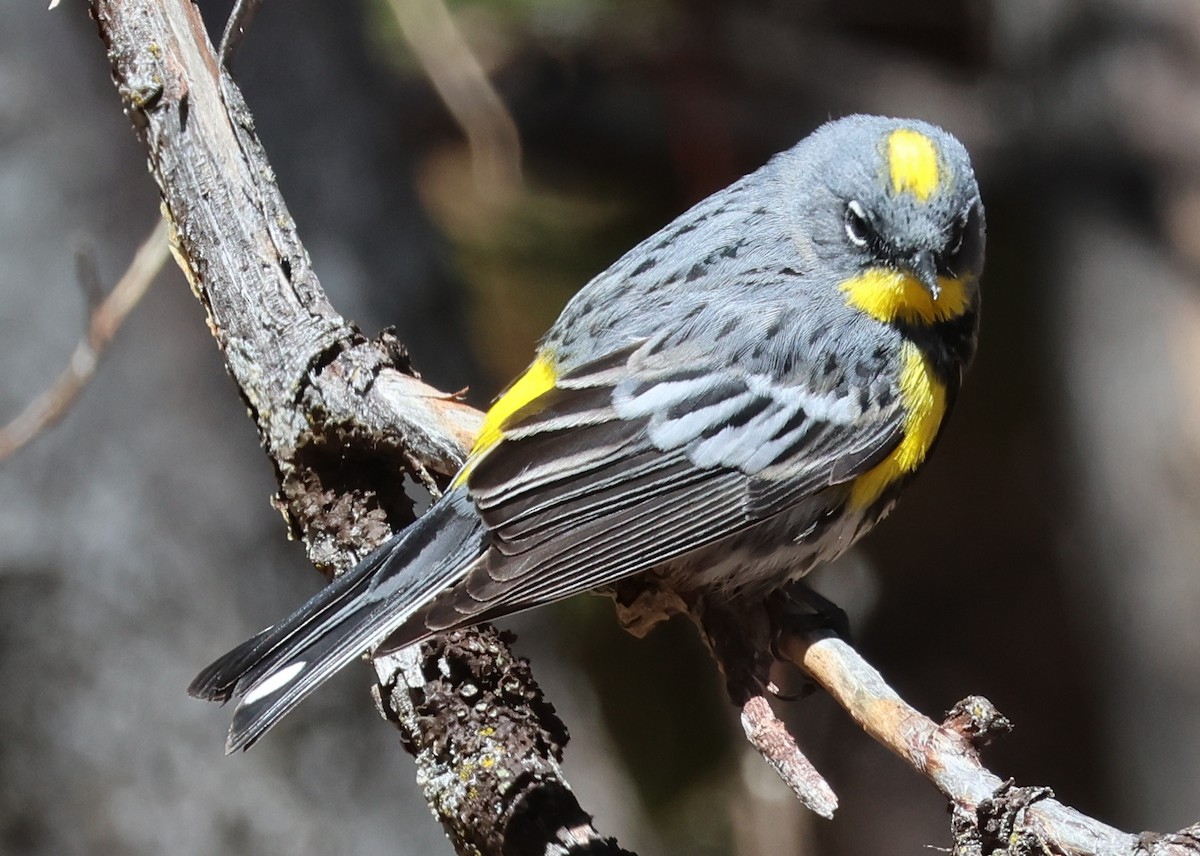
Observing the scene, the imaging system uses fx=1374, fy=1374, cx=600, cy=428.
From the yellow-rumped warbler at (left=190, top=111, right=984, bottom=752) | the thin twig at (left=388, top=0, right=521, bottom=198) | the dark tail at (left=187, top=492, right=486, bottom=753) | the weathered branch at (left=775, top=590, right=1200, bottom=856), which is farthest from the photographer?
the thin twig at (left=388, top=0, right=521, bottom=198)

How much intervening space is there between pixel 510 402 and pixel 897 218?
2.78ft

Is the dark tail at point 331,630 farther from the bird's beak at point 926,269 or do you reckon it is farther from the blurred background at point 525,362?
the blurred background at point 525,362

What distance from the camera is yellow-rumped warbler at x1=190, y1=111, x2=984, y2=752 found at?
2.45 metres

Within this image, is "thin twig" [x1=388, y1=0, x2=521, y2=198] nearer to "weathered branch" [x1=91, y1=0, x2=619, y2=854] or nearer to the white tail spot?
"weathered branch" [x1=91, y1=0, x2=619, y2=854]

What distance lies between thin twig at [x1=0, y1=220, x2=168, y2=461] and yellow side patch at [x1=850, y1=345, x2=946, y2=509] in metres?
1.54

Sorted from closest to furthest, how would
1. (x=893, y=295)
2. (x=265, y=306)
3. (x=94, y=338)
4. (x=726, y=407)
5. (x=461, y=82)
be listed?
(x=265, y=306) → (x=726, y=407) → (x=893, y=295) → (x=94, y=338) → (x=461, y=82)

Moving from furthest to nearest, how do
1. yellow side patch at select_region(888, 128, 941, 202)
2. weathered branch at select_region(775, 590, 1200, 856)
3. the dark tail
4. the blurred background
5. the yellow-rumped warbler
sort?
the blurred background, yellow side patch at select_region(888, 128, 941, 202), the yellow-rumped warbler, the dark tail, weathered branch at select_region(775, 590, 1200, 856)

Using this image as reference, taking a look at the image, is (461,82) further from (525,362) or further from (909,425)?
(909,425)

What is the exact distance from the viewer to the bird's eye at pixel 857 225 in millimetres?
2789

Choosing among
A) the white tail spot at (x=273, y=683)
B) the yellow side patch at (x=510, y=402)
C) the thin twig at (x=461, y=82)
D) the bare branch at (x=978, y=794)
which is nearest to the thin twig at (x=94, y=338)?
the yellow side patch at (x=510, y=402)

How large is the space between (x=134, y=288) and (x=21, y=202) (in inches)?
49.0

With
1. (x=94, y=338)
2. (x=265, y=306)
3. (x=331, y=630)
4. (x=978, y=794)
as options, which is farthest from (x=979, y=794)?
(x=94, y=338)

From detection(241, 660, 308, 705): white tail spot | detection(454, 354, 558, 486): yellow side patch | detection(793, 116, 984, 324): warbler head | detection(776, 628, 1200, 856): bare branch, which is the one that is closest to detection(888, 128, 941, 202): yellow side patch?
detection(793, 116, 984, 324): warbler head

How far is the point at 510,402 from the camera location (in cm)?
273
